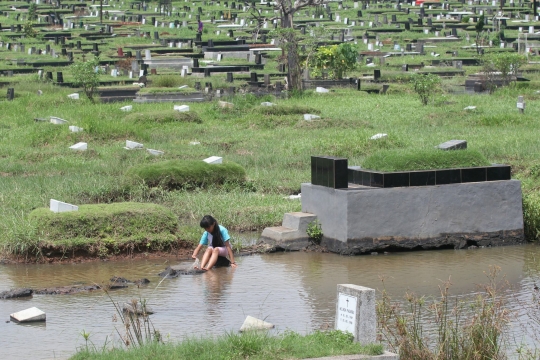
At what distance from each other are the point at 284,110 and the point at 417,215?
13.3m

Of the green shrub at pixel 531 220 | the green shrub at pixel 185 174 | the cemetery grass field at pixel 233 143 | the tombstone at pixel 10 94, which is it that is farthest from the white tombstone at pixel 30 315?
the tombstone at pixel 10 94

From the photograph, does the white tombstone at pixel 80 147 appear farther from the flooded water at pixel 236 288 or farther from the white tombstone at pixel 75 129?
the flooded water at pixel 236 288

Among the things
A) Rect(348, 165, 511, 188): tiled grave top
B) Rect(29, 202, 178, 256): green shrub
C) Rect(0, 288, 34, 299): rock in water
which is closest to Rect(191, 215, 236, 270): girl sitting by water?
Rect(29, 202, 178, 256): green shrub

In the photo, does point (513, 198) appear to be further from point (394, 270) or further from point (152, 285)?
point (152, 285)

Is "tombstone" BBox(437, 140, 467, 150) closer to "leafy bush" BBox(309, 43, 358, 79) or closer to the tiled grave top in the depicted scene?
the tiled grave top

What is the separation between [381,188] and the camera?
45.8ft

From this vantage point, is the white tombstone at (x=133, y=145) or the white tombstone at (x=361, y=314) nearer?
the white tombstone at (x=361, y=314)

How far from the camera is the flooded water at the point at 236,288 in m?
9.92

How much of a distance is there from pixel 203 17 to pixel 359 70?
88.0 feet

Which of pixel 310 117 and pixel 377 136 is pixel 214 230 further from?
pixel 310 117

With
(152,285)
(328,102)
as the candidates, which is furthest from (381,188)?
(328,102)

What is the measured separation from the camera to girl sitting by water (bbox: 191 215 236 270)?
1279 centimetres

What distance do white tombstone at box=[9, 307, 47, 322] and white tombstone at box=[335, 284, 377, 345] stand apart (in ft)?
11.7

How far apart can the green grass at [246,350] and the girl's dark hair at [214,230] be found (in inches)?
184
